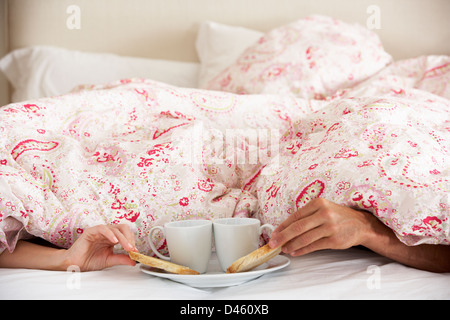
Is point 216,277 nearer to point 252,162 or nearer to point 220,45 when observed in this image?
point 252,162

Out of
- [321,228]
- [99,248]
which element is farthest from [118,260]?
[321,228]

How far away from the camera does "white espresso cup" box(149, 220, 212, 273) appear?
700 mm

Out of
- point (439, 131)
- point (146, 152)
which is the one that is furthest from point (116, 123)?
point (439, 131)

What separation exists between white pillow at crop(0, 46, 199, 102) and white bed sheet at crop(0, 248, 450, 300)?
53.4 inches

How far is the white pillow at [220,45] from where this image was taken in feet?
6.75

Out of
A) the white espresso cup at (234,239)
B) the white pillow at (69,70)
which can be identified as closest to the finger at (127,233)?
the white espresso cup at (234,239)

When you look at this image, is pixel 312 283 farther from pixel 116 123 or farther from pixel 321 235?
pixel 116 123

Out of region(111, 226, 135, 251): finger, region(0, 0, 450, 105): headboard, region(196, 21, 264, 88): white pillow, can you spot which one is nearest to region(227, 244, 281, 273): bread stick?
region(111, 226, 135, 251): finger

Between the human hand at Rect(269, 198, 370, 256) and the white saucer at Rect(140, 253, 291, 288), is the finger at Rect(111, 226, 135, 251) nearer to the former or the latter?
the white saucer at Rect(140, 253, 291, 288)

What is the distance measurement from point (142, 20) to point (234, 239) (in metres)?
1.74

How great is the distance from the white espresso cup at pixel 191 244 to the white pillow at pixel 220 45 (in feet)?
4.49

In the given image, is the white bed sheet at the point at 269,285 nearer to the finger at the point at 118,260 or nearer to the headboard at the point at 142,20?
the finger at the point at 118,260

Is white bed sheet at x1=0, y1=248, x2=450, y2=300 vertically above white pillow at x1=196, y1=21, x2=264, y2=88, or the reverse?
white pillow at x1=196, y1=21, x2=264, y2=88
